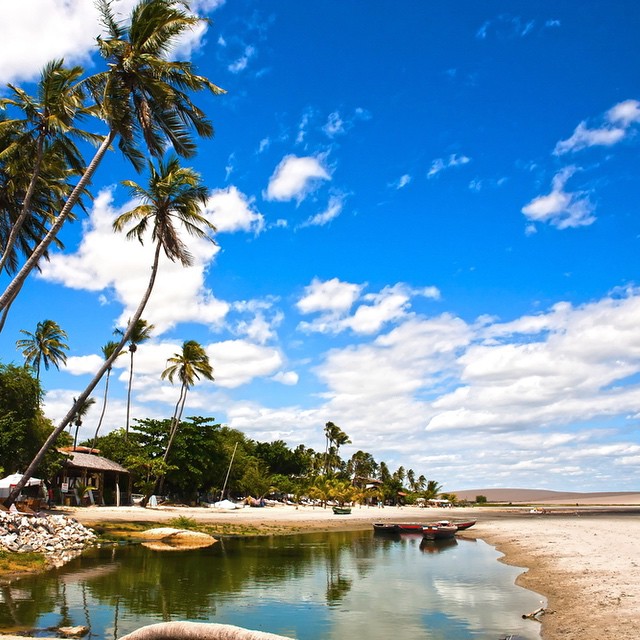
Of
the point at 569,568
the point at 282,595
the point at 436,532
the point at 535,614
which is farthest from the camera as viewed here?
the point at 436,532

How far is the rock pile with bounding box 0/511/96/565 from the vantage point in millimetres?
22516

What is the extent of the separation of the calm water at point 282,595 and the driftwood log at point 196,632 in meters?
7.88

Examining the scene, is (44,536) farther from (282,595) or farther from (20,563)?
(282,595)

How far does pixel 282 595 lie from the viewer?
17453 millimetres

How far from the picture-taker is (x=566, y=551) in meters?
27.7

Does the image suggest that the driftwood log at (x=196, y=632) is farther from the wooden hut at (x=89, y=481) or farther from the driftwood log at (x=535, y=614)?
the wooden hut at (x=89, y=481)

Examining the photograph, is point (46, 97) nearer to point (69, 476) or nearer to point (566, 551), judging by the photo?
point (566, 551)

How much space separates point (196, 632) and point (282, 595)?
13156mm

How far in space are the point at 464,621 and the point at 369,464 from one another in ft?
448

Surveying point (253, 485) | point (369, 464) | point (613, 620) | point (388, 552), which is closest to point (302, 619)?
point (613, 620)

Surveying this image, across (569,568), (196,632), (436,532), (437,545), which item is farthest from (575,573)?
(196,632)

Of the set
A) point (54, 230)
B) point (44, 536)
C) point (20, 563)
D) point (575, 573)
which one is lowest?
point (575, 573)

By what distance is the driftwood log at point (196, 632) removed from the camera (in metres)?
5.11

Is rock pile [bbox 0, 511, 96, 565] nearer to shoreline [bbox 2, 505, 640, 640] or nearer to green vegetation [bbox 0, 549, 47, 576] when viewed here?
green vegetation [bbox 0, 549, 47, 576]
